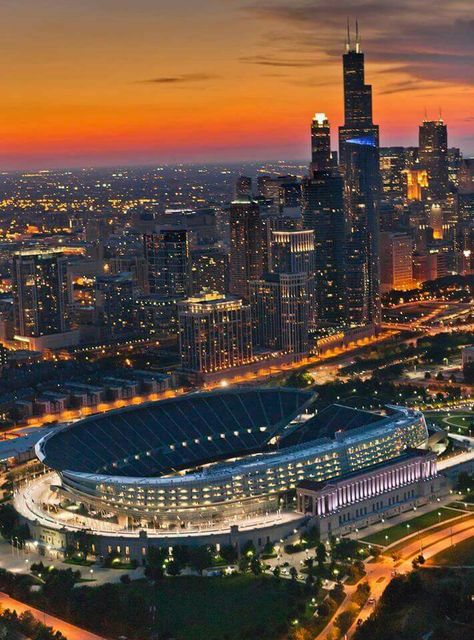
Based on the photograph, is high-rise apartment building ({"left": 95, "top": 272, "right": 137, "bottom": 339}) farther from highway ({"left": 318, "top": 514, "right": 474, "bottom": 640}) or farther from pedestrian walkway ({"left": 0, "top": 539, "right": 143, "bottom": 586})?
highway ({"left": 318, "top": 514, "right": 474, "bottom": 640})

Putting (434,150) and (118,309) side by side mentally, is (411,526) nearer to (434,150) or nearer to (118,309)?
(118,309)

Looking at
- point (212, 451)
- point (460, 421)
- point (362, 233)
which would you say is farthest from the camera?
point (362, 233)

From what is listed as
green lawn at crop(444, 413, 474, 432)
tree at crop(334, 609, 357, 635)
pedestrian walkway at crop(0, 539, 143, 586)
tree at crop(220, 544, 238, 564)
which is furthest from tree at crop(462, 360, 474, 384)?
tree at crop(334, 609, 357, 635)

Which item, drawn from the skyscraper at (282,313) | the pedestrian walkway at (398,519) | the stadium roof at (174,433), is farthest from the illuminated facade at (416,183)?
the pedestrian walkway at (398,519)

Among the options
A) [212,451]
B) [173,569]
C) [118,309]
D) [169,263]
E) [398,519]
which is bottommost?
[398,519]

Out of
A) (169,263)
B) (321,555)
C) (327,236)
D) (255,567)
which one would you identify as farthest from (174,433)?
(327,236)

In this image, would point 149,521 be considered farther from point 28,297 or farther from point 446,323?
point 446,323

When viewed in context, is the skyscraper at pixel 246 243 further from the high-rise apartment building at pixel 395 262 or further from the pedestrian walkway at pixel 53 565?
the pedestrian walkway at pixel 53 565

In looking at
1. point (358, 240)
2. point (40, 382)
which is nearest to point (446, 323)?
point (358, 240)

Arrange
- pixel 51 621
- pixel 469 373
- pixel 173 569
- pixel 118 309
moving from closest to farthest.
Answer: pixel 51 621 < pixel 173 569 < pixel 469 373 < pixel 118 309
